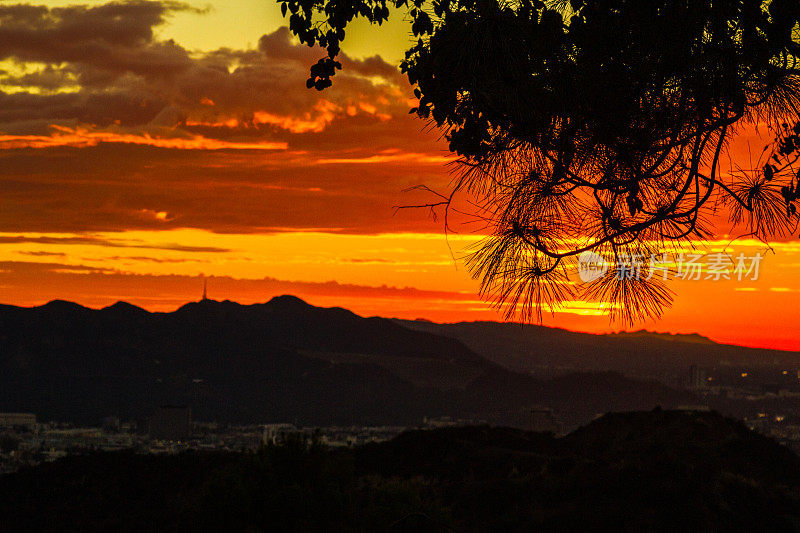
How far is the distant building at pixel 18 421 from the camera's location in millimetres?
61594

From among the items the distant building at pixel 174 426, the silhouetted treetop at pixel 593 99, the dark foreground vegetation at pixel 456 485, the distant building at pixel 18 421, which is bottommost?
the distant building at pixel 18 421

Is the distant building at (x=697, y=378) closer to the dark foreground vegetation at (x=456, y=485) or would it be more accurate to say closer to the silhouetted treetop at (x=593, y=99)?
the dark foreground vegetation at (x=456, y=485)

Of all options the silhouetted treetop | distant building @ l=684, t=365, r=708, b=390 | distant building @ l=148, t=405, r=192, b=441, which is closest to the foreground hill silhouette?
distant building @ l=684, t=365, r=708, b=390

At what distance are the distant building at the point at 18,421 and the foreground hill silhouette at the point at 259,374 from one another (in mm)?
2404

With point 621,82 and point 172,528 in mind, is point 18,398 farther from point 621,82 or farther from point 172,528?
point 621,82

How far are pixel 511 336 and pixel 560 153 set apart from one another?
117351mm

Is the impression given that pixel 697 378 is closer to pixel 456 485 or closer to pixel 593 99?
pixel 456 485

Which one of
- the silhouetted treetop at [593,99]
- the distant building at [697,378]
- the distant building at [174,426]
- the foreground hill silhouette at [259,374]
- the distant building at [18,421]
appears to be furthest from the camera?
the distant building at [697,378]

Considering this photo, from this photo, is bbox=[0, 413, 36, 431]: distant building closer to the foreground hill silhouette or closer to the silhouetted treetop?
the foreground hill silhouette

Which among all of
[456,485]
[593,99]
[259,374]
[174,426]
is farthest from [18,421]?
[593,99]

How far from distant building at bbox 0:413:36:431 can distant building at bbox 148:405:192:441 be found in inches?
473

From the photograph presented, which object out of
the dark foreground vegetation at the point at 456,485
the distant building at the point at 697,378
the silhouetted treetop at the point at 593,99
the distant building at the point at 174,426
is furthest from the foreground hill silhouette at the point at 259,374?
the silhouetted treetop at the point at 593,99

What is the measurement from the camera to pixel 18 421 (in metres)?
66.8

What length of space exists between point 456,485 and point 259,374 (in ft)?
255
